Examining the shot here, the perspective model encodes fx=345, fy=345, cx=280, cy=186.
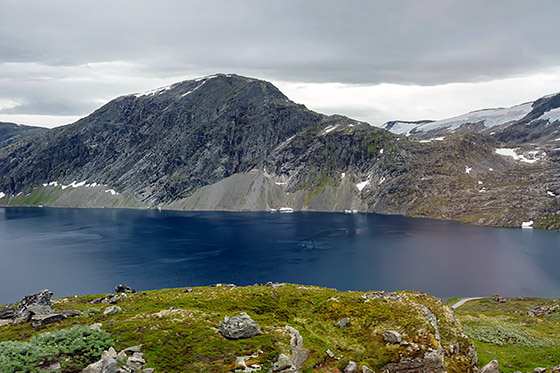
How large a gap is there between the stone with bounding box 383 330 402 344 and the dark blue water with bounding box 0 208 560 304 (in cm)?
8145

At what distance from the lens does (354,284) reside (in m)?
111

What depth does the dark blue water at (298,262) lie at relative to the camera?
11262cm

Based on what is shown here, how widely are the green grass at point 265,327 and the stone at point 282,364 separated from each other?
555mm

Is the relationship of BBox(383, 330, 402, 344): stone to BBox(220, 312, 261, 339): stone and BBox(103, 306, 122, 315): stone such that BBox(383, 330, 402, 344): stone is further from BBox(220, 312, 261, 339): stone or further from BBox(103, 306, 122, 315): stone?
BBox(103, 306, 122, 315): stone

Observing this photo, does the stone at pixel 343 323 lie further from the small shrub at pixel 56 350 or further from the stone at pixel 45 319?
the stone at pixel 45 319

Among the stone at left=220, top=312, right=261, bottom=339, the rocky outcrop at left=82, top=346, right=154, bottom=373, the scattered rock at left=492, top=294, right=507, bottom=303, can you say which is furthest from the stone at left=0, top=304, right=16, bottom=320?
the scattered rock at left=492, top=294, right=507, bottom=303

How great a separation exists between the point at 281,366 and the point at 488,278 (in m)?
121

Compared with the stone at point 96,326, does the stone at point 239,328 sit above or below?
below

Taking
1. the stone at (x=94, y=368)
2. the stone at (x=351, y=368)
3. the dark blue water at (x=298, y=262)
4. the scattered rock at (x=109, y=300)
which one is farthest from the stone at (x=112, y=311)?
the dark blue water at (x=298, y=262)

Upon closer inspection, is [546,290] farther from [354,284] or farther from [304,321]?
[304,321]

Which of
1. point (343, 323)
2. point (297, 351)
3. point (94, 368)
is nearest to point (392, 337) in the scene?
point (343, 323)

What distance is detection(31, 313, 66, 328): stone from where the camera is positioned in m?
28.3

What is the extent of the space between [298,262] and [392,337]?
111 m

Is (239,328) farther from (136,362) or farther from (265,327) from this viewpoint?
(136,362)
